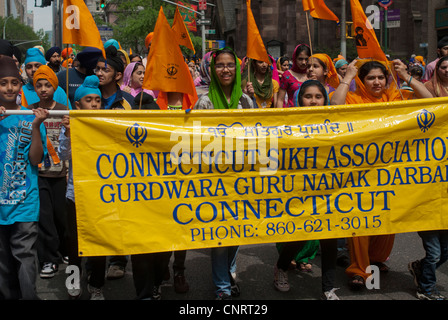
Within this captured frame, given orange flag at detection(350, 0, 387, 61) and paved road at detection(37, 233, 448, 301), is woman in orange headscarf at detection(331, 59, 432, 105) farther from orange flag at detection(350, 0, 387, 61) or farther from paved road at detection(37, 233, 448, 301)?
paved road at detection(37, 233, 448, 301)

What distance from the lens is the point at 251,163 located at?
4.08m

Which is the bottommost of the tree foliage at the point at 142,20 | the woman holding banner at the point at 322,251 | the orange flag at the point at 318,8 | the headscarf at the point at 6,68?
the woman holding banner at the point at 322,251

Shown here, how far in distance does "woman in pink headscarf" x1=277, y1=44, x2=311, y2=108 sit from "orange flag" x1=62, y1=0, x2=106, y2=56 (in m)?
2.76

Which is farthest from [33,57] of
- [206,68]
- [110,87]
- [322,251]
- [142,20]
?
[142,20]

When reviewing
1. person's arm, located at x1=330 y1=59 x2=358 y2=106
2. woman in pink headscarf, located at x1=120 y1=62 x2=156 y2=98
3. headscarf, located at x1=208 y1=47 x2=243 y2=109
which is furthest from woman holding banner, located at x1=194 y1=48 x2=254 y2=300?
woman in pink headscarf, located at x1=120 y1=62 x2=156 y2=98

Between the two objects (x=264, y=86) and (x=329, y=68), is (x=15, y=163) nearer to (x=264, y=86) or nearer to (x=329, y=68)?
(x=264, y=86)

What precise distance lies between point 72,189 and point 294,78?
3.12 metres

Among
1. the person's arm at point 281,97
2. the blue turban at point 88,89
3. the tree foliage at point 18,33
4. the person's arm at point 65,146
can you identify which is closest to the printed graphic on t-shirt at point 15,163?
the person's arm at point 65,146

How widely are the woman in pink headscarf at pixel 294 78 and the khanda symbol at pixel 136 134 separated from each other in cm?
270

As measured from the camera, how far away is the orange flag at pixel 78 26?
4.06m

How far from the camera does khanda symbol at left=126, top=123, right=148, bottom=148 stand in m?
3.96

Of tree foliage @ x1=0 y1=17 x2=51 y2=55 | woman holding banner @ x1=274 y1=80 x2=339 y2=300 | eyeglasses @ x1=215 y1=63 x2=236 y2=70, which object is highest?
tree foliage @ x1=0 y1=17 x2=51 y2=55

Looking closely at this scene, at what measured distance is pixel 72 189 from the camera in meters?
4.41

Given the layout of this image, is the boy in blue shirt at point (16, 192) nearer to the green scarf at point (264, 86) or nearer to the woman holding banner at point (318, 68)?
the woman holding banner at point (318, 68)
